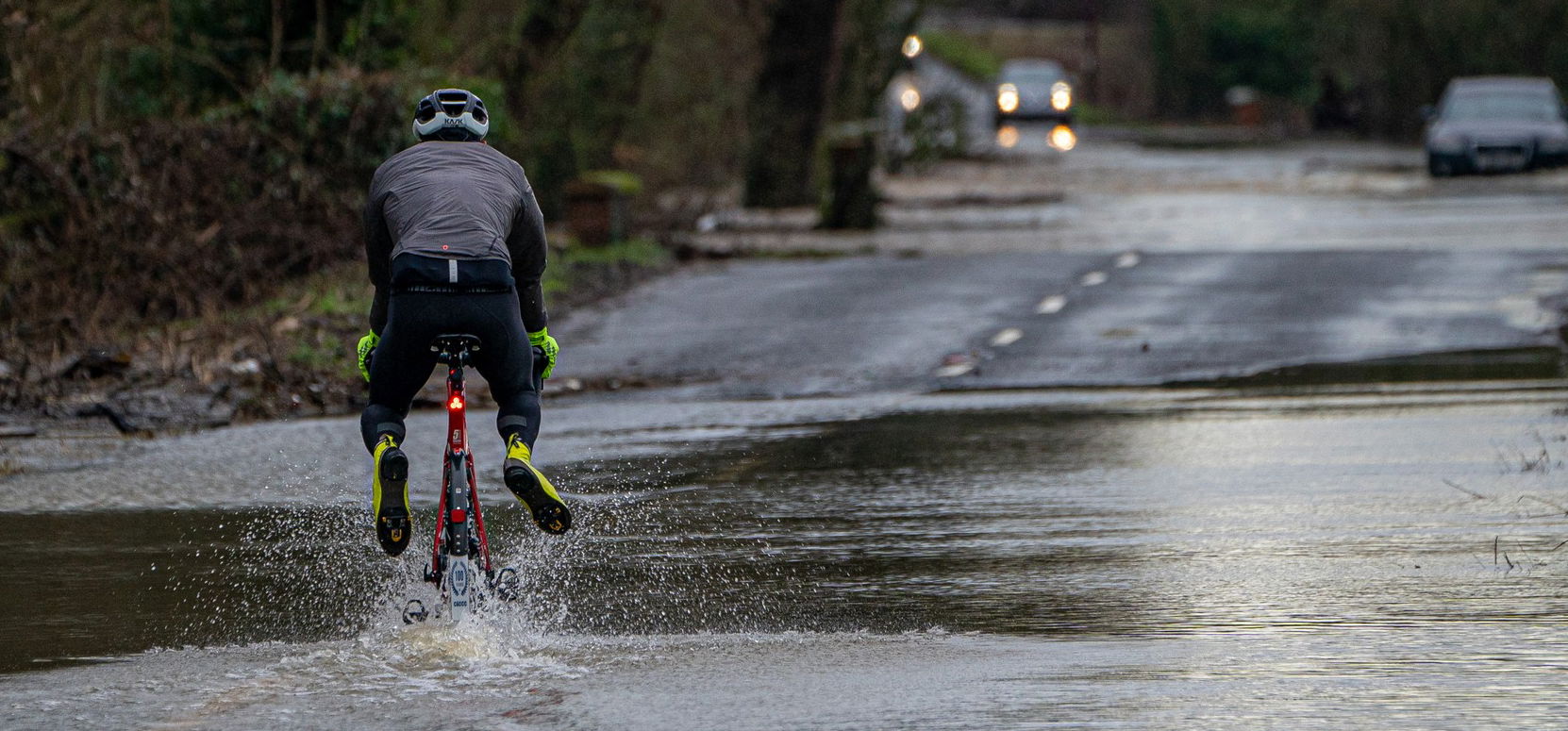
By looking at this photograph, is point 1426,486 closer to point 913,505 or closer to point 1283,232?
point 913,505

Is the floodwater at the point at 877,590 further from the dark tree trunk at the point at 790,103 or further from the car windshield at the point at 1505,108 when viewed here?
the car windshield at the point at 1505,108

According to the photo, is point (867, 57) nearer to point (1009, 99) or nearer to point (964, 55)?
point (1009, 99)

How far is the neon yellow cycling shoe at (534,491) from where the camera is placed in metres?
6.68

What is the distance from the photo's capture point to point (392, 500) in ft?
22.3

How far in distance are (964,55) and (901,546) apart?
74.4 metres

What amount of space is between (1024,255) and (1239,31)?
4841 cm

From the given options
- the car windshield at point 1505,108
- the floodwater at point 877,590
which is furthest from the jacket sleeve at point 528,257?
the car windshield at point 1505,108

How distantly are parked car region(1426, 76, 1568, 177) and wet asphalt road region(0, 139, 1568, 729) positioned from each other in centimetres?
1866

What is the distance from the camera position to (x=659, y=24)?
30328 millimetres

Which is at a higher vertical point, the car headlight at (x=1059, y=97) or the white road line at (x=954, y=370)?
the car headlight at (x=1059, y=97)

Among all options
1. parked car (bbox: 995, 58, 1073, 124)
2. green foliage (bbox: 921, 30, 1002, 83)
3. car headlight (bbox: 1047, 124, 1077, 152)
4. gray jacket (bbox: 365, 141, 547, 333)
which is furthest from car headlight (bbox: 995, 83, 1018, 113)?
gray jacket (bbox: 365, 141, 547, 333)

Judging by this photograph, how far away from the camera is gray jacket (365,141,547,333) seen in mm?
6754

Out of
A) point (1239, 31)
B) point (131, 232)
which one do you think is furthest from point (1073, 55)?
point (131, 232)

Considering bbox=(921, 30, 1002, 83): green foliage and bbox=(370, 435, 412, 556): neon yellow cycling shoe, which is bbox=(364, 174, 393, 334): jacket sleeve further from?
bbox=(921, 30, 1002, 83): green foliage
